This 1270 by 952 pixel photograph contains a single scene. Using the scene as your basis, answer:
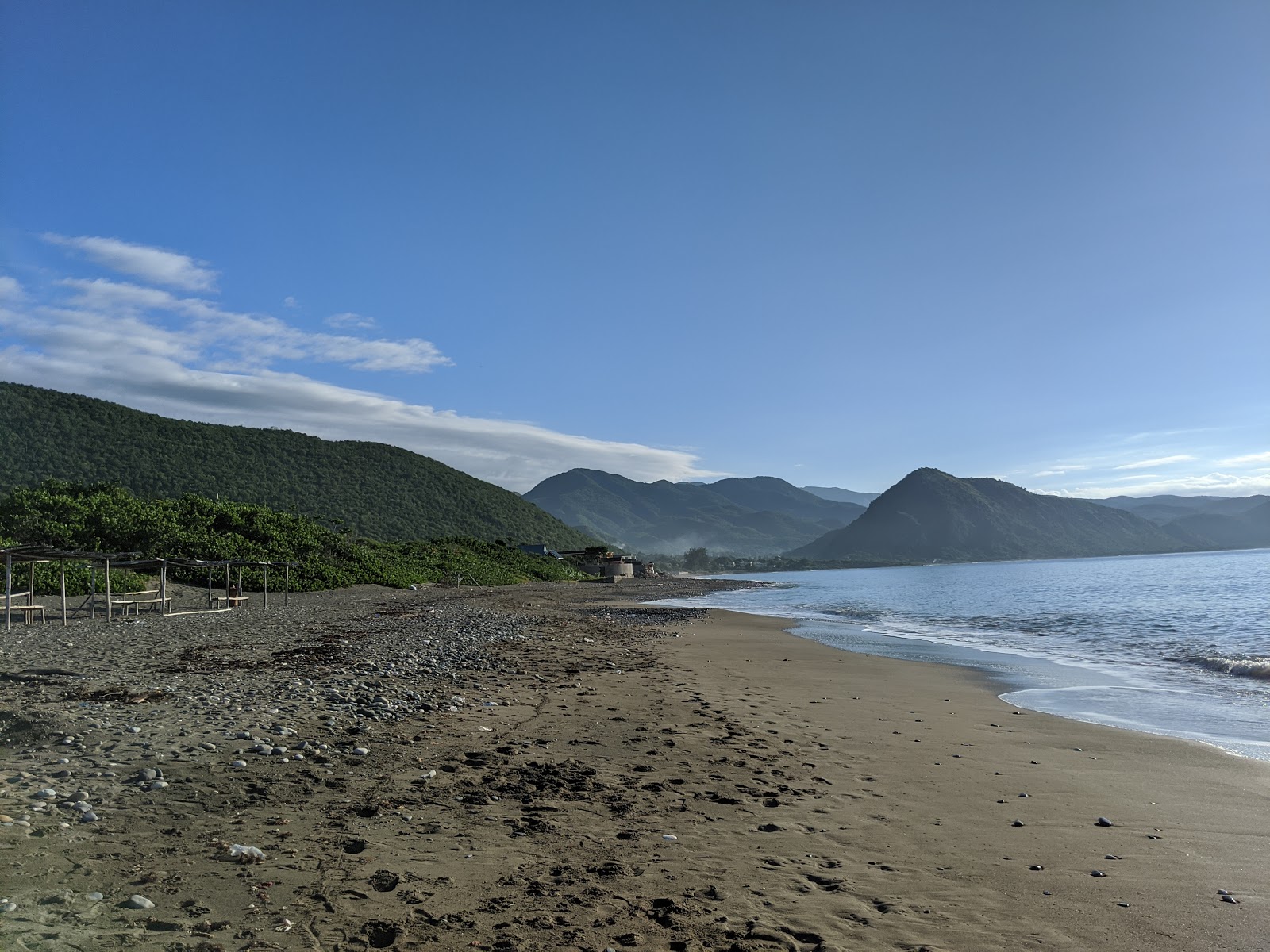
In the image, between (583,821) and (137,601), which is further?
(137,601)

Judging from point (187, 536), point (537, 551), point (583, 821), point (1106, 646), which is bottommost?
point (1106, 646)

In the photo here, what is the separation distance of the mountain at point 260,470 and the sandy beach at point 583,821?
67548 mm

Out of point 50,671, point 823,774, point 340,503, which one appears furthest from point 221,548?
point 340,503

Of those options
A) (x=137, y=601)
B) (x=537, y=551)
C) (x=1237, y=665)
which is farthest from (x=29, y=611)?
(x=537, y=551)

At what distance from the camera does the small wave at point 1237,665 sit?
15.6 meters

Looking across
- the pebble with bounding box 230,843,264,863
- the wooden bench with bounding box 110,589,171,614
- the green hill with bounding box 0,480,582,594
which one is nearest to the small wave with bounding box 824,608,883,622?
the green hill with bounding box 0,480,582,594

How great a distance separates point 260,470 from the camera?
109 m

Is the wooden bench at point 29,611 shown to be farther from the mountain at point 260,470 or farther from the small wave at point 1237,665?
the mountain at point 260,470

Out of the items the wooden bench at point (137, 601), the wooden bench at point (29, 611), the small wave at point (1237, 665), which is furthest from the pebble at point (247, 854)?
the wooden bench at point (137, 601)

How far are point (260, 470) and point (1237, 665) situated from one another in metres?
116

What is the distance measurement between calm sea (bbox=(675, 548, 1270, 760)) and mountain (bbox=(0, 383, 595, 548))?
54945 mm

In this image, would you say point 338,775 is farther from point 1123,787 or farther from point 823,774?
point 1123,787

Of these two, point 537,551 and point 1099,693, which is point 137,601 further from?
point 537,551

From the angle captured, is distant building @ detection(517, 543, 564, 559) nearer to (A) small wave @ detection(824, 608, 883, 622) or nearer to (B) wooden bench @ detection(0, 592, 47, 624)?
(A) small wave @ detection(824, 608, 883, 622)
